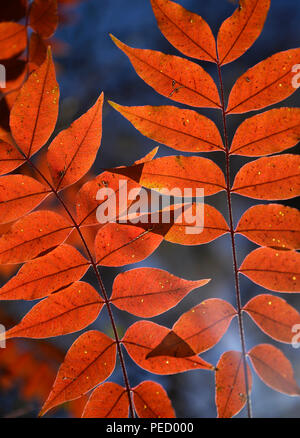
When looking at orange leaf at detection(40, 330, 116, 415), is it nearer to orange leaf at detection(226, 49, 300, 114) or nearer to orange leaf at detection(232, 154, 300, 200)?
orange leaf at detection(232, 154, 300, 200)

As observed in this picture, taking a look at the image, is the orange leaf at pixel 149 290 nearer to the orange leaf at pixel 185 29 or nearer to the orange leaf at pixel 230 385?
the orange leaf at pixel 230 385

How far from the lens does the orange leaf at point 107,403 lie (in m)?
0.65

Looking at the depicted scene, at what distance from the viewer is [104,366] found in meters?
0.65

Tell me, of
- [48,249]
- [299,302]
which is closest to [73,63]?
[299,302]

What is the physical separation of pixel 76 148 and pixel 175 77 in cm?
20

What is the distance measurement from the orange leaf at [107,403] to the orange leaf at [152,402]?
22 mm

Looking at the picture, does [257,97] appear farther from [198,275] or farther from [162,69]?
[198,275]

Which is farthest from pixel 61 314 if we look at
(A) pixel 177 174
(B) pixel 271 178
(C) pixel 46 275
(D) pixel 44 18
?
(D) pixel 44 18

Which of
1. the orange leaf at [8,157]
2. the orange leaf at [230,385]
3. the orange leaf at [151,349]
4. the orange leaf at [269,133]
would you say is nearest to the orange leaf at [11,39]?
the orange leaf at [8,157]

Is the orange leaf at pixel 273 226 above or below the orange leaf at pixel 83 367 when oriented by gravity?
above

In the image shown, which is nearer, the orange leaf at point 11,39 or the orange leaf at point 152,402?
the orange leaf at point 152,402

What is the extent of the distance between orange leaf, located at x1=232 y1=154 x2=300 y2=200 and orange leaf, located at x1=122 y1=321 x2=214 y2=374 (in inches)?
10.7

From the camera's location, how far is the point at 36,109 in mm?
607

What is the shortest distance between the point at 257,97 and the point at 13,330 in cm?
52
